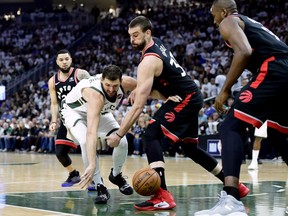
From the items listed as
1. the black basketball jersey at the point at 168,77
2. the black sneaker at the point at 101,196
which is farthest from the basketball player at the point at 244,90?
the black sneaker at the point at 101,196

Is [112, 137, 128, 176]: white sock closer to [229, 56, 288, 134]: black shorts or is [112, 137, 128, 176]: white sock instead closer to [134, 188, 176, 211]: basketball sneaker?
[134, 188, 176, 211]: basketball sneaker

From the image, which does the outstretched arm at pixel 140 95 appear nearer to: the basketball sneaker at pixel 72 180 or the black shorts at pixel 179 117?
the black shorts at pixel 179 117

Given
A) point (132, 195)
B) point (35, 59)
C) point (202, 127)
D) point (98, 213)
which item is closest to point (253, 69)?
point (98, 213)

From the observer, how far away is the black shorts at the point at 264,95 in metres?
6.03

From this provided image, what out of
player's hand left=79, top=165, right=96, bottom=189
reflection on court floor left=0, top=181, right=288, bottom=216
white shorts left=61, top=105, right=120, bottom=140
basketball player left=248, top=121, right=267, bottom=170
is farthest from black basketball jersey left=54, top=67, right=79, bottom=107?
basketball player left=248, top=121, right=267, bottom=170

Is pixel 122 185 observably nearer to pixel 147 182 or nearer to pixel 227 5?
pixel 147 182

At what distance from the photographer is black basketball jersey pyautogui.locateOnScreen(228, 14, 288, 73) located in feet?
20.3

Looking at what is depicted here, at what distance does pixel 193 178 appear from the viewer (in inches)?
453

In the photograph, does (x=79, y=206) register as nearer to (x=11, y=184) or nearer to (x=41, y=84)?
(x=11, y=184)

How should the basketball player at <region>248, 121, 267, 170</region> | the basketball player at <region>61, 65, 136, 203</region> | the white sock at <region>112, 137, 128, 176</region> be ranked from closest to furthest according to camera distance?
the basketball player at <region>61, 65, 136, 203</region> < the white sock at <region>112, 137, 128, 176</region> < the basketball player at <region>248, 121, 267, 170</region>

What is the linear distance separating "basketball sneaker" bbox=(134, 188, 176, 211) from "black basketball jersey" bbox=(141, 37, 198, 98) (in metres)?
1.12

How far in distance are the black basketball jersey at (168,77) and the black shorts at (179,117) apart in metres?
0.10

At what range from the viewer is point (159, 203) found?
6.99 metres

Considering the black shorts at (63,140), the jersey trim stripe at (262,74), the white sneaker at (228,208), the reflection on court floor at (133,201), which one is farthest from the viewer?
the black shorts at (63,140)
